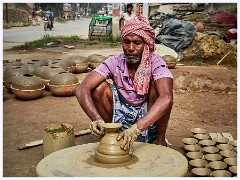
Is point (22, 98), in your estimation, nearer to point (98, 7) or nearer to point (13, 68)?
point (13, 68)

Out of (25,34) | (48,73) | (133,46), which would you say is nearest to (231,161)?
(133,46)

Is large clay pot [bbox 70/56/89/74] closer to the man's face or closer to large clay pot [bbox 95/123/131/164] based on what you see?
the man's face

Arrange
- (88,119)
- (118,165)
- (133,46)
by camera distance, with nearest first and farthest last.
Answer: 1. (118,165)
2. (133,46)
3. (88,119)

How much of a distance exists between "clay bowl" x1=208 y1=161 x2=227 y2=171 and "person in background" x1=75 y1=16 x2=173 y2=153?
56 cm

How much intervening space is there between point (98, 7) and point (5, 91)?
7223 cm

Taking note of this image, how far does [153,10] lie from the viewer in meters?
18.8

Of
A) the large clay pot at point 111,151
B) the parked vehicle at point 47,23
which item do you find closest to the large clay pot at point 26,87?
the large clay pot at point 111,151

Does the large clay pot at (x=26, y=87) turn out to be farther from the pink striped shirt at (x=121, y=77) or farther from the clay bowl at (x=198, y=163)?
the clay bowl at (x=198, y=163)

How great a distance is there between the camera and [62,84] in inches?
259

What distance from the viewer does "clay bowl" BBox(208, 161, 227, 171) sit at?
149 inches

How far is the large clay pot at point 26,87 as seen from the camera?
636 cm

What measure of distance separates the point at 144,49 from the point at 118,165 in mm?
1253

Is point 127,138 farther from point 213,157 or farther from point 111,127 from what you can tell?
point 213,157

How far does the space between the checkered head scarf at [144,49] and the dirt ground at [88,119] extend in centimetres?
113
